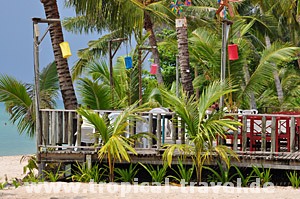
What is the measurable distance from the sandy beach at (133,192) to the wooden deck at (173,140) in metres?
0.67

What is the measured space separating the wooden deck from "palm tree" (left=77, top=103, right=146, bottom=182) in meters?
0.29

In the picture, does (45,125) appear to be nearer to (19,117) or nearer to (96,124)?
(96,124)

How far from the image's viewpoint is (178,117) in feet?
39.6

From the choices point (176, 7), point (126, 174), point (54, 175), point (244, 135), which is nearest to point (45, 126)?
point (54, 175)

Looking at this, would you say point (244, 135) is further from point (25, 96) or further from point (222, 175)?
point (25, 96)

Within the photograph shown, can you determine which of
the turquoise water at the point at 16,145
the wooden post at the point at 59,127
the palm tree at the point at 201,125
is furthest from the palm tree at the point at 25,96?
the turquoise water at the point at 16,145

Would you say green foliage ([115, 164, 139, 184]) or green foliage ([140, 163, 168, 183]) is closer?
green foliage ([140, 163, 168, 183])

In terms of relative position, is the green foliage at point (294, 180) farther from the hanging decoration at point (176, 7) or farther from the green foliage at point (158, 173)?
the hanging decoration at point (176, 7)

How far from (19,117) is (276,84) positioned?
56.8 feet

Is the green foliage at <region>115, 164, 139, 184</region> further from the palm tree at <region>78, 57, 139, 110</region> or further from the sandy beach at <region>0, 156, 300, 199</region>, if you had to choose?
the palm tree at <region>78, 57, 139, 110</region>

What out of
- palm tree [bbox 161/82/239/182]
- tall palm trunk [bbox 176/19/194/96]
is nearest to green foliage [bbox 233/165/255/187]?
palm tree [bbox 161/82/239/182]

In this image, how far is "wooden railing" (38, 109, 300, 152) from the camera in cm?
Result: 1105

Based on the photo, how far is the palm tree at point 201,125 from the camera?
35.7 feet

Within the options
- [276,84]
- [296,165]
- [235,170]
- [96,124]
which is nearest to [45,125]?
[96,124]
